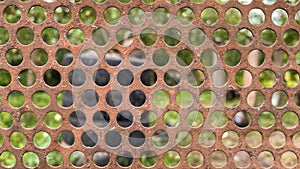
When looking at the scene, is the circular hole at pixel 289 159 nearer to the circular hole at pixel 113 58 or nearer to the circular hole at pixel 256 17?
the circular hole at pixel 256 17

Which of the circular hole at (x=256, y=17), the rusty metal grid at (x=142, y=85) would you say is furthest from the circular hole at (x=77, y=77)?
the circular hole at (x=256, y=17)

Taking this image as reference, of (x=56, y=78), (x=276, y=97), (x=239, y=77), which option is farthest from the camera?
(x=276, y=97)

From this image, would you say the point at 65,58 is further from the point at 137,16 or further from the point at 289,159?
the point at 289,159

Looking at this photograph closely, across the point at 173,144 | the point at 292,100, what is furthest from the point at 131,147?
the point at 292,100

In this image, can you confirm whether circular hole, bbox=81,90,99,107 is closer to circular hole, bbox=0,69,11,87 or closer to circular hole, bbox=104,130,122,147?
circular hole, bbox=104,130,122,147

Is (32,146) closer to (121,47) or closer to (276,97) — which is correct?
(121,47)

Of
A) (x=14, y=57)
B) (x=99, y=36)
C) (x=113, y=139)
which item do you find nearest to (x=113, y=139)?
(x=113, y=139)

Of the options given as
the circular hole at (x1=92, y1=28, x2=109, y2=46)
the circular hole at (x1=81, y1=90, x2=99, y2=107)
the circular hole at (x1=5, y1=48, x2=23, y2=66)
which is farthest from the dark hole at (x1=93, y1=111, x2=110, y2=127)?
the circular hole at (x1=5, y1=48, x2=23, y2=66)
